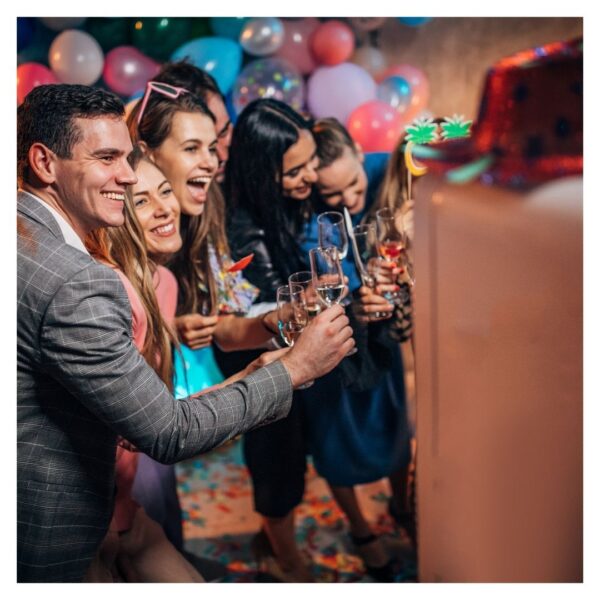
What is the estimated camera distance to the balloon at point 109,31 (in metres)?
2.61

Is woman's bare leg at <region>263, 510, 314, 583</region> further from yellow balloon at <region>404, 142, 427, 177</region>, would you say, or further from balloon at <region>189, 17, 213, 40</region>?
balloon at <region>189, 17, 213, 40</region>

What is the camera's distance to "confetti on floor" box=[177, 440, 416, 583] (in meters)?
2.69

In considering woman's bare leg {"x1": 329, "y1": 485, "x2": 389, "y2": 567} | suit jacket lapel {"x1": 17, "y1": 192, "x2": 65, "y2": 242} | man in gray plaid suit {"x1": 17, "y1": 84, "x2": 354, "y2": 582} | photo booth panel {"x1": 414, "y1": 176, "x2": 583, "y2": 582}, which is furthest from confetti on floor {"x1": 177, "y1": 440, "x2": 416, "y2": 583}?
suit jacket lapel {"x1": 17, "y1": 192, "x2": 65, "y2": 242}

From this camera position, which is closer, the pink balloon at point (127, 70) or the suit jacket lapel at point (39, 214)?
the suit jacket lapel at point (39, 214)

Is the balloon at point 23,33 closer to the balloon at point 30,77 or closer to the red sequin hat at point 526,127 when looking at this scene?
the balloon at point 30,77

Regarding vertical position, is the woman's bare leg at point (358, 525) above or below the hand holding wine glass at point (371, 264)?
below

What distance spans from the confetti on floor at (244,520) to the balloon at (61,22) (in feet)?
4.42

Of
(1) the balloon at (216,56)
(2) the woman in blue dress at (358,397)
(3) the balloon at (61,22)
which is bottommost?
(2) the woman in blue dress at (358,397)

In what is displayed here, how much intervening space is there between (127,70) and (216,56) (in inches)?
10.4

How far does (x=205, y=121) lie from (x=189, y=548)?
130 centimetres

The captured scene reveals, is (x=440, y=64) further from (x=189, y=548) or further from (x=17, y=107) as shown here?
(x=189, y=548)

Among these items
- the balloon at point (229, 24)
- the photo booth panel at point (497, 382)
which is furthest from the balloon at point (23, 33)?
the photo booth panel at point (497, 382)

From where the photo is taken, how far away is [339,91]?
260cm

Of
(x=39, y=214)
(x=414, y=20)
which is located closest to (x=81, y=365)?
(x=39, y=214)
